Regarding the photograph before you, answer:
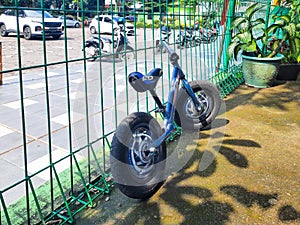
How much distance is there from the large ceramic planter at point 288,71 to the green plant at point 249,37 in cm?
57

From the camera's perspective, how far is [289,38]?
4.94m

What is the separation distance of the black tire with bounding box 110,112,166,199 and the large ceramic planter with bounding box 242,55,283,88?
3.23 meters

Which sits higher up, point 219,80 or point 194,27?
point 194,27

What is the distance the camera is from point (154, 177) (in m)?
2.23

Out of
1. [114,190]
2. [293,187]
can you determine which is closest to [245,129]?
[293,187]

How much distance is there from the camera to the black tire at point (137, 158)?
6.52ft

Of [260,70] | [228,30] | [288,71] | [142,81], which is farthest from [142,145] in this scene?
[288,71]

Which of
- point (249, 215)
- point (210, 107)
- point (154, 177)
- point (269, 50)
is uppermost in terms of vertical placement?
point (269, 50)

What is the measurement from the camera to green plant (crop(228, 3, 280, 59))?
4.88m

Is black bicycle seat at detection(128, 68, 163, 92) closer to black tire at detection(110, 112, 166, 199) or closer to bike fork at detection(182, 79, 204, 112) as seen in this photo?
black tire at detection(110, 112, 166, 199)

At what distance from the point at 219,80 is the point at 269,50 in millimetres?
1238

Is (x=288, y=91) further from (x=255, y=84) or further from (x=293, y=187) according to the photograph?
(x=293, y=187)

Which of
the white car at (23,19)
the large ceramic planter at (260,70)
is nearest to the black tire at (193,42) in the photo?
the large ceramic planter at (260,70)

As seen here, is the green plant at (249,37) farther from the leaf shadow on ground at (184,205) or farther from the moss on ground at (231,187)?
the leaf shadow on ground at (184,205)
